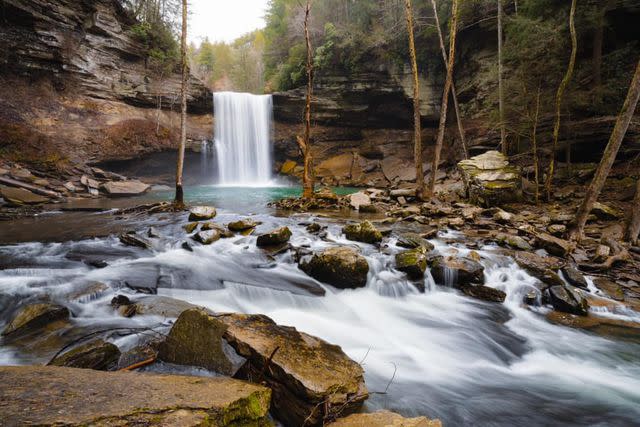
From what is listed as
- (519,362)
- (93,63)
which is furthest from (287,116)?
(519,362)

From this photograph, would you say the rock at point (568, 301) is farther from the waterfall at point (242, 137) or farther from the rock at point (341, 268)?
the waterfall at point (242, 137)

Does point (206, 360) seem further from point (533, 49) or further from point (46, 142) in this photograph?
point (46, 142)

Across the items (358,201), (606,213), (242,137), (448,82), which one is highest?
(448,82)

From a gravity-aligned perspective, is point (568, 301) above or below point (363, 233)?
below

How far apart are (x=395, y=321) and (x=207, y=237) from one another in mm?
4895

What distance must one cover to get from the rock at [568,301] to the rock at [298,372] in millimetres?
4535

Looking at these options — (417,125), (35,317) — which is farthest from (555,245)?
(35,317)

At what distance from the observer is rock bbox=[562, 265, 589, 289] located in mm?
5773

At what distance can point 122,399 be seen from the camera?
1.69 meters

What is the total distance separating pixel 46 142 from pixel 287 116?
17663mm

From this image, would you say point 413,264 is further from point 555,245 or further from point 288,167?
point 288,167

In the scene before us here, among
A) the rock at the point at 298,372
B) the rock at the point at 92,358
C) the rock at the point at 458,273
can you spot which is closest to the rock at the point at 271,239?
the rock at the point at 458,273

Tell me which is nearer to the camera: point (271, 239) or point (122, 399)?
point (122, 399)

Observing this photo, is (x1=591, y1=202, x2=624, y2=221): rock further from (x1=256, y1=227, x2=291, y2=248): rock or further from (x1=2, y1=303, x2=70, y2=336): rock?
(x1=2, y1=303, x2=70, y2=336): rock
